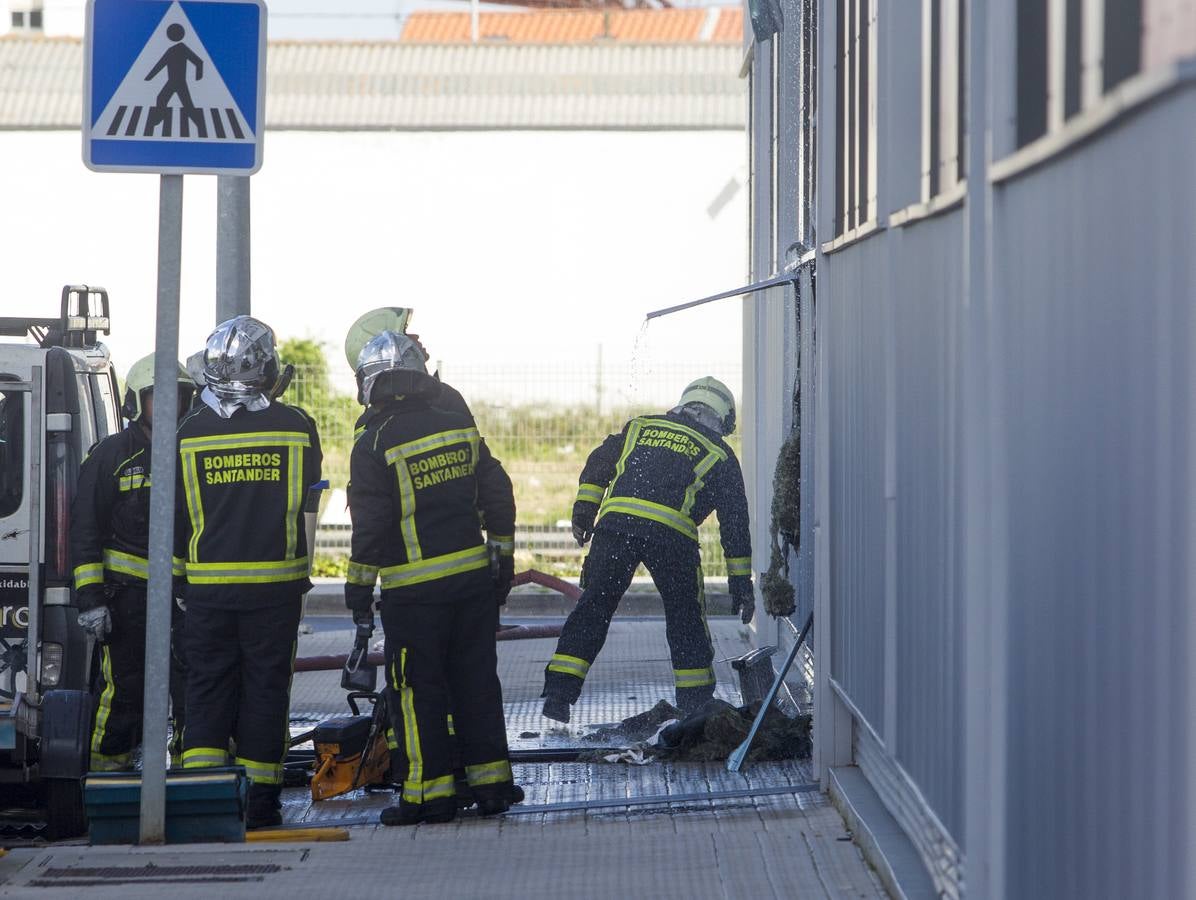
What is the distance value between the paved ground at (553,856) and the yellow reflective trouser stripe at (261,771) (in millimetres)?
216

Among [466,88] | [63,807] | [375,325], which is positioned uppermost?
[466,88]

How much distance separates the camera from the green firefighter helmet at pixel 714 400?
7973 millimetres

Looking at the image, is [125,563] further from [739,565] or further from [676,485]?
[739,565]

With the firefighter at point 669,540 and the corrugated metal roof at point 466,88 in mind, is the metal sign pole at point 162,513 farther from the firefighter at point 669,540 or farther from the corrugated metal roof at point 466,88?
the corrugated metal roof at point 466,88

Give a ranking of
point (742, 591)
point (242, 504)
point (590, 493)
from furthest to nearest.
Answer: point (590, 493)
point (742, 591)
point (242, 504)

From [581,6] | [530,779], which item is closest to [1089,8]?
[530,779]

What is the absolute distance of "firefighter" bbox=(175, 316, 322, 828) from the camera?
582 cm

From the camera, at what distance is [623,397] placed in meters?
16.8

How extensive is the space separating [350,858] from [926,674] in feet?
6.67

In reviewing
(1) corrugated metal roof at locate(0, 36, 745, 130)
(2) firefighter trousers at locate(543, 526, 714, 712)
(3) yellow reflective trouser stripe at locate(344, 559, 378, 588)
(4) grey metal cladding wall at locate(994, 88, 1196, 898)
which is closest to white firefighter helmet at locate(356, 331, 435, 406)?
(3) yellow reflective trouser stripe at locate(344, 559, 378, 588)

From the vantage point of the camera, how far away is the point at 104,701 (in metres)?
6.29

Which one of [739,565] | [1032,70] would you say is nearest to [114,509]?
[739,565]

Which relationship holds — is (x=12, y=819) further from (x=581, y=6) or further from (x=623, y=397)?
(x=581, y=6)

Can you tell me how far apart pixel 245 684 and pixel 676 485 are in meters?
2.54
